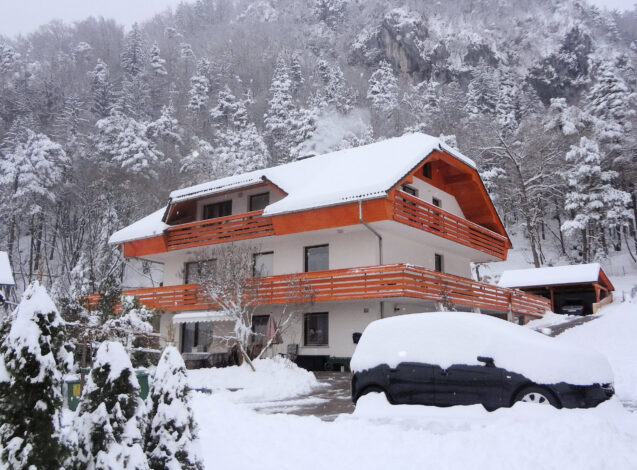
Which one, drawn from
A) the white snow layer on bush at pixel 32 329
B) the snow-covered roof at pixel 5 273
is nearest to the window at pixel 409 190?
the white snow layer on bush at pixel 32 329

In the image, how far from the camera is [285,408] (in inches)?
478

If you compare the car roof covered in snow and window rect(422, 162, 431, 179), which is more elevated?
window rect(422, 162, 431, 179)

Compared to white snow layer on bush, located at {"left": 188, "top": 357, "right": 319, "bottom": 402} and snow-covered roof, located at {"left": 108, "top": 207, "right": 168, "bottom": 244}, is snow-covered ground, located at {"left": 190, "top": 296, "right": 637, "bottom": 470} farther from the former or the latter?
snow-covered roof, located at {"left": 108, "top": 207, "right": 168, "bottom": 244}

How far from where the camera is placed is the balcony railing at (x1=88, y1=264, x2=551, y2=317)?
19.7m

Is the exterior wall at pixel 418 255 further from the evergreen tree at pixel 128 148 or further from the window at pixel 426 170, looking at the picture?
the evergreen tree at pixel 128 148

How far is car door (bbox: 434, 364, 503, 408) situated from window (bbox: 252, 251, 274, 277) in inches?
631

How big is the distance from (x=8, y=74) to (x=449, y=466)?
8480cm

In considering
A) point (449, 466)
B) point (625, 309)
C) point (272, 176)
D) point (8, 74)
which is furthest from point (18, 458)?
point (8, 74)

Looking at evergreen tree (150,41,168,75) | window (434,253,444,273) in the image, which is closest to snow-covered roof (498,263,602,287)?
window (434,253,444,273)

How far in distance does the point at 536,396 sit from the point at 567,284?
31.1 m

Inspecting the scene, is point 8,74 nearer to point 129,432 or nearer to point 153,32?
point 153,32

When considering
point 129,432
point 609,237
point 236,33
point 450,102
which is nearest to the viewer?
point 129,432

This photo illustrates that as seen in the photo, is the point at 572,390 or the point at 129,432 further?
the point at 572,390

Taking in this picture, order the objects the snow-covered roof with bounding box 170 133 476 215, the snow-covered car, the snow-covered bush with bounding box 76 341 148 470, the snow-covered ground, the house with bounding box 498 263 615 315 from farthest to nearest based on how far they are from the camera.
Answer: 1. the house with bounding box 498 263 615 315
2. the snow-covered roof with bounding box 170 133 476 215
3. the snow-covered car
4. the snow-covered ground
5. the snow-covered bush with bounding box 76 341 148 470
